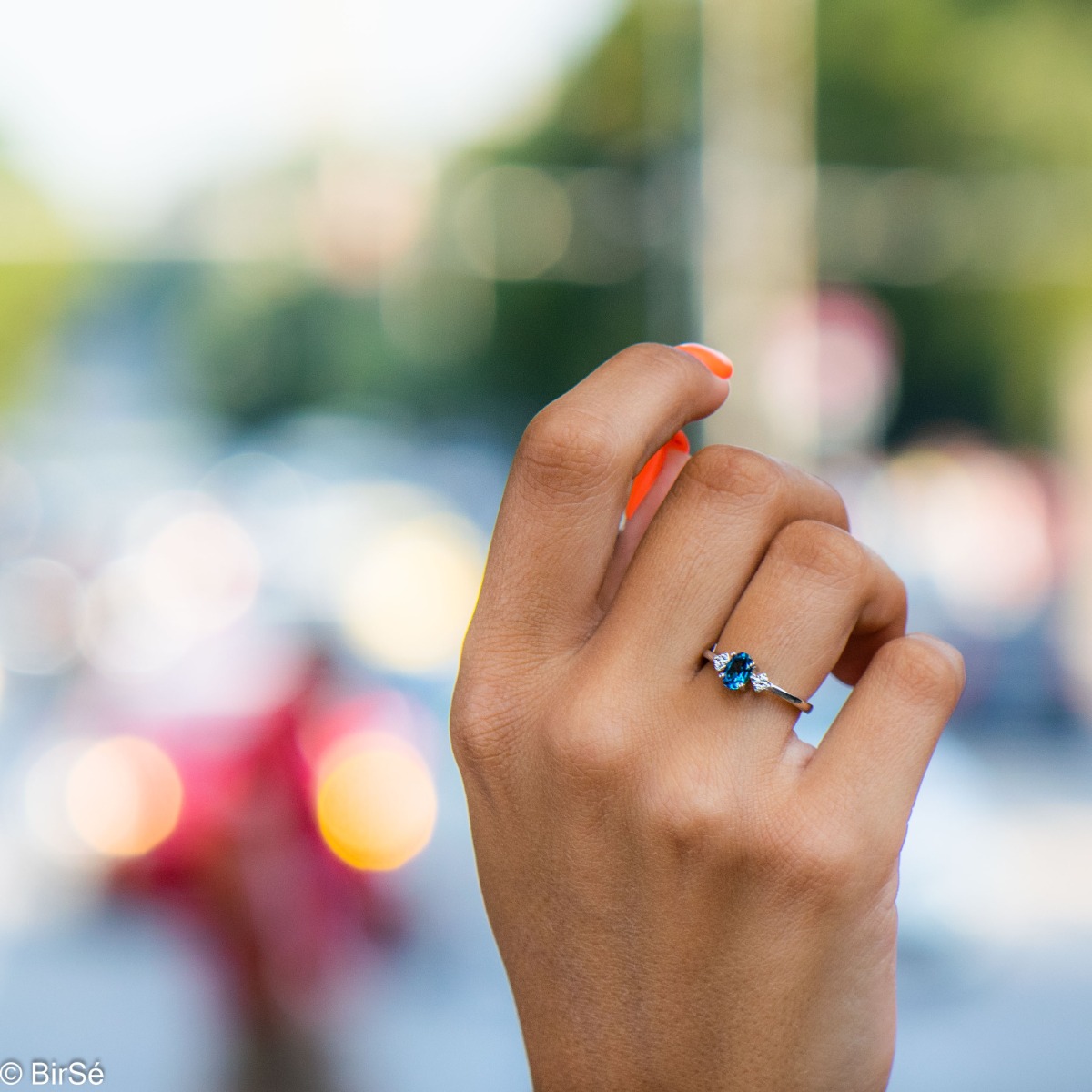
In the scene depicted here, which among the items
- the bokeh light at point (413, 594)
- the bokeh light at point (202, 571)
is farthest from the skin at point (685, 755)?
the bokeh light at point (202, 571)

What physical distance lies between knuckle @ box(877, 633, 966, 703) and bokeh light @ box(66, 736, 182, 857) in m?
4.35

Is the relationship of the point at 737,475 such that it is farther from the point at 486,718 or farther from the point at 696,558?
the point at 486,718

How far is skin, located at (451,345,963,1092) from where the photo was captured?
829 mm

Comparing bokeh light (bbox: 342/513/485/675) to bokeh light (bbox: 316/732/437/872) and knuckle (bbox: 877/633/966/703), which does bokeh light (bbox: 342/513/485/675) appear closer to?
bokeh light (bbox: 316/732/437/872)

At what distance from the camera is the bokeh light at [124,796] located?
505 cm

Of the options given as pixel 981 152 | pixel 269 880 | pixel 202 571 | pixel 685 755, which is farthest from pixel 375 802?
pixel 981 152

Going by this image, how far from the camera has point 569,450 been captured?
826 mm

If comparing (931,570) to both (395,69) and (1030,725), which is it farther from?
(395,69)

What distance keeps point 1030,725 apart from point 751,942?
999cm

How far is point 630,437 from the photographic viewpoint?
33.1 inches

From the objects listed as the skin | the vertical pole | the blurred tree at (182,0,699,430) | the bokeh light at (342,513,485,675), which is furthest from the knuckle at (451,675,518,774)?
the blurred tree at (182,0,699,430)

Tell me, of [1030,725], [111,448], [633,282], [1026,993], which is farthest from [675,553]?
[111,448]

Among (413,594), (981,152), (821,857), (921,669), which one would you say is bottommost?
(821,857)

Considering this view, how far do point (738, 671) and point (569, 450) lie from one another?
0.17 m
